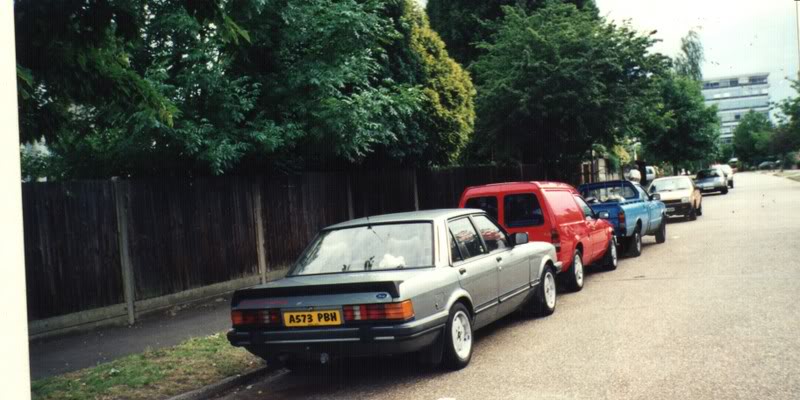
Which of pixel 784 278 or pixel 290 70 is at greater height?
pixel 290 70

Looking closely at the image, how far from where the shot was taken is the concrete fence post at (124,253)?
1002 cm

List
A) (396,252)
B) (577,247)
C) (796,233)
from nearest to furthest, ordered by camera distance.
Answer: (396,252) < (577,247) < (796,233)

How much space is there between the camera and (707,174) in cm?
4156

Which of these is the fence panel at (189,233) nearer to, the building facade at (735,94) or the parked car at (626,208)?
the parked car at (626,208)

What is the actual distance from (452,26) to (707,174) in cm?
1818

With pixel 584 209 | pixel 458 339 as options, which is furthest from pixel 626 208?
pixel 458 339

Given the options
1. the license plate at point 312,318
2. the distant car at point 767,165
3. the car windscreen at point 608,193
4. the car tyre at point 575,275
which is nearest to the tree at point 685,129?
the car windscreen at point 608,193

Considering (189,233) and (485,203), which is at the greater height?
(485,203)

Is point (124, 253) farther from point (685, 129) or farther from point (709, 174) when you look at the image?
point (685, 129)

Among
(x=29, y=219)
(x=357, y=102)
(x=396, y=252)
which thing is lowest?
(x=396, y=252)

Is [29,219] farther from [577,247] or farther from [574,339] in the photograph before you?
[577,247]

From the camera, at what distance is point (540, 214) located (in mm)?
10719

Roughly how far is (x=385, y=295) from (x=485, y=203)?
5.44 meters

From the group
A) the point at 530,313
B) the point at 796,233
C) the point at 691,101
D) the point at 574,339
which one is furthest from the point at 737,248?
the point at 691,101
